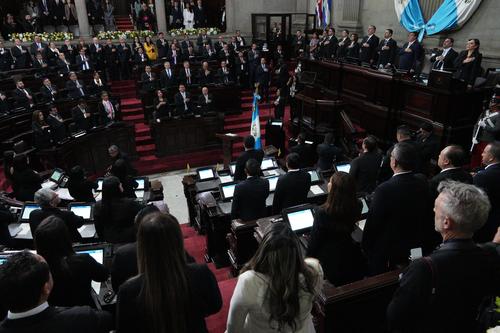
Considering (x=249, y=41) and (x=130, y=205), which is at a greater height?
(x=249, y=41)

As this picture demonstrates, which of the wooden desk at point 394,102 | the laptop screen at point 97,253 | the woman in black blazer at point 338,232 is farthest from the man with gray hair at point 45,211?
the wooden desk at point 394,102

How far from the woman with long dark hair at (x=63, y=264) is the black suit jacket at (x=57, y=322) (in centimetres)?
68

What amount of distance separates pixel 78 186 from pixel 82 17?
11.6 meters

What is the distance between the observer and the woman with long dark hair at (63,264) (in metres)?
2.29

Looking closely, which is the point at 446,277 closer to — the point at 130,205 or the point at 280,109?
the point at 130,205

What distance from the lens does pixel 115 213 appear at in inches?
137

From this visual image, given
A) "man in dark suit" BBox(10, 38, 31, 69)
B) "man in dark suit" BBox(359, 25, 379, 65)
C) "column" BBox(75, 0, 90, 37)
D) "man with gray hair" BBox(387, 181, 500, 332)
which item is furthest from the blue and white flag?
"man in dark suit" BBox(10, 38, 31, 69)

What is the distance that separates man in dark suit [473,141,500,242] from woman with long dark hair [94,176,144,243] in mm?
3167

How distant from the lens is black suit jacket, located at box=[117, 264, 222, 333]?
1.73 metres

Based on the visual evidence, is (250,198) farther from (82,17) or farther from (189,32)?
(82,17)

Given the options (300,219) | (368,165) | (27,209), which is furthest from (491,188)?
(27,209)

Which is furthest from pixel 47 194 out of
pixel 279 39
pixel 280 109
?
pixel 279 39

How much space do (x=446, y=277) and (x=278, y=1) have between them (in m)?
16.9

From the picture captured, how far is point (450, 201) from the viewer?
5.76 feet
